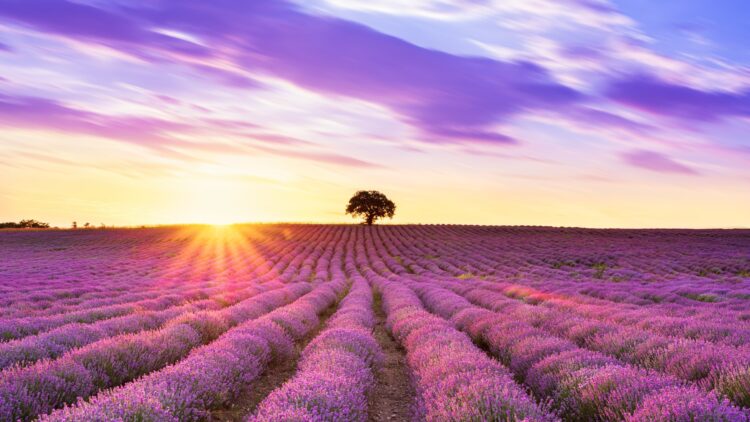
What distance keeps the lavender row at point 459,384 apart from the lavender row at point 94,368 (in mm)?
3311

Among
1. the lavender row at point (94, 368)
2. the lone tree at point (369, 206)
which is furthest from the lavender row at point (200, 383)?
the lone tree at point (369, 206)

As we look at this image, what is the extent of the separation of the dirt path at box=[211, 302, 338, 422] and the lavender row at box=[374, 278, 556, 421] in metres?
1.95

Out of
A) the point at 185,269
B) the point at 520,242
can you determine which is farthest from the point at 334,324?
the point at 520,242

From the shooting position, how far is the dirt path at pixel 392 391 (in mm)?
5785

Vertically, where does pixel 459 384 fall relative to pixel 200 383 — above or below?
above

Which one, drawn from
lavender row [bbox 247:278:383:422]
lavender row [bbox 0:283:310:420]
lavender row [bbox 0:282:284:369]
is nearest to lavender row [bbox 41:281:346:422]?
lavender row [bbox 0:283:310:420]

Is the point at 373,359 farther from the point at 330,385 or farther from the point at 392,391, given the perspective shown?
the point at 330,385

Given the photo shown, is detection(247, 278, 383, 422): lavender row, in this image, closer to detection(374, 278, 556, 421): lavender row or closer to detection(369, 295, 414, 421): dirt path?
detection(369, 295, 414, 421): dirt path

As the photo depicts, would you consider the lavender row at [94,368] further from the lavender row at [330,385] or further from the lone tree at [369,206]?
the lone tree at [369,206]

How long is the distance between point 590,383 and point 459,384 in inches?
47.8

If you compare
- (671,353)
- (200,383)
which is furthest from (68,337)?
(671,353)

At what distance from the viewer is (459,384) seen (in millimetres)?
4652

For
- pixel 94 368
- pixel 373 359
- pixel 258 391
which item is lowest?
pixel 258 391

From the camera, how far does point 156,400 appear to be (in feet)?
13.7
